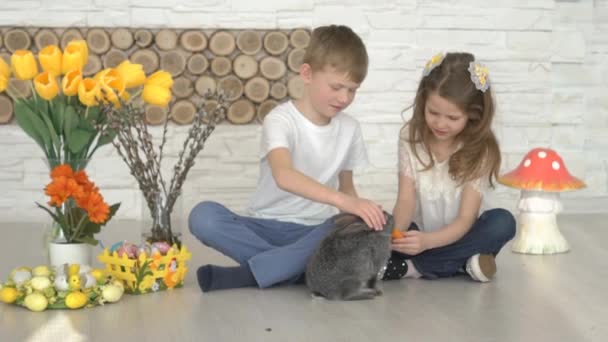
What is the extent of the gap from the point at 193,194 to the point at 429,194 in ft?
4.35

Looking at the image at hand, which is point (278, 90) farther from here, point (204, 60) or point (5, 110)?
point (5, 110)

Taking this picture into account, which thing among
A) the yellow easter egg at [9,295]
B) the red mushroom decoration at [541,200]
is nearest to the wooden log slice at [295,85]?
the red mushroom decoration at [541,200]

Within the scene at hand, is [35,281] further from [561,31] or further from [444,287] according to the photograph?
[561,31]

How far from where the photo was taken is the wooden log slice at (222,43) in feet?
12.8

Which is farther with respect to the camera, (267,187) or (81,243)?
(267,187)

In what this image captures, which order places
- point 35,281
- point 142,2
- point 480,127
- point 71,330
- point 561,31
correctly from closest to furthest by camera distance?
1. point 71,330
2. point 35,281
3. point 480,127
4. point 142,2
5. point 561,31

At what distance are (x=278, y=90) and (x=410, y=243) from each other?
1.37 metres

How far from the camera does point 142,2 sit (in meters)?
3.85

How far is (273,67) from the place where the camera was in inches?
155

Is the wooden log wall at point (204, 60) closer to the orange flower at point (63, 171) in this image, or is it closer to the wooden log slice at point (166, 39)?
the wooden log slice at point (166, 39)

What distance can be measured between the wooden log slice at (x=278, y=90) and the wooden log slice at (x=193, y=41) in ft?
1.00

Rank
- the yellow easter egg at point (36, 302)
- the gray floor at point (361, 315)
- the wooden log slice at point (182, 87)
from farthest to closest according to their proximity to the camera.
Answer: the wooden log slice at point (182, 87) < the yellow easter egg at point (36, 302) < the gray floor at point (361, 315)

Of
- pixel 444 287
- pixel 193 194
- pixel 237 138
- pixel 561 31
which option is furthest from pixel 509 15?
pixel 444 287

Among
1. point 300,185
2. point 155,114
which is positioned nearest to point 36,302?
point 300,185
